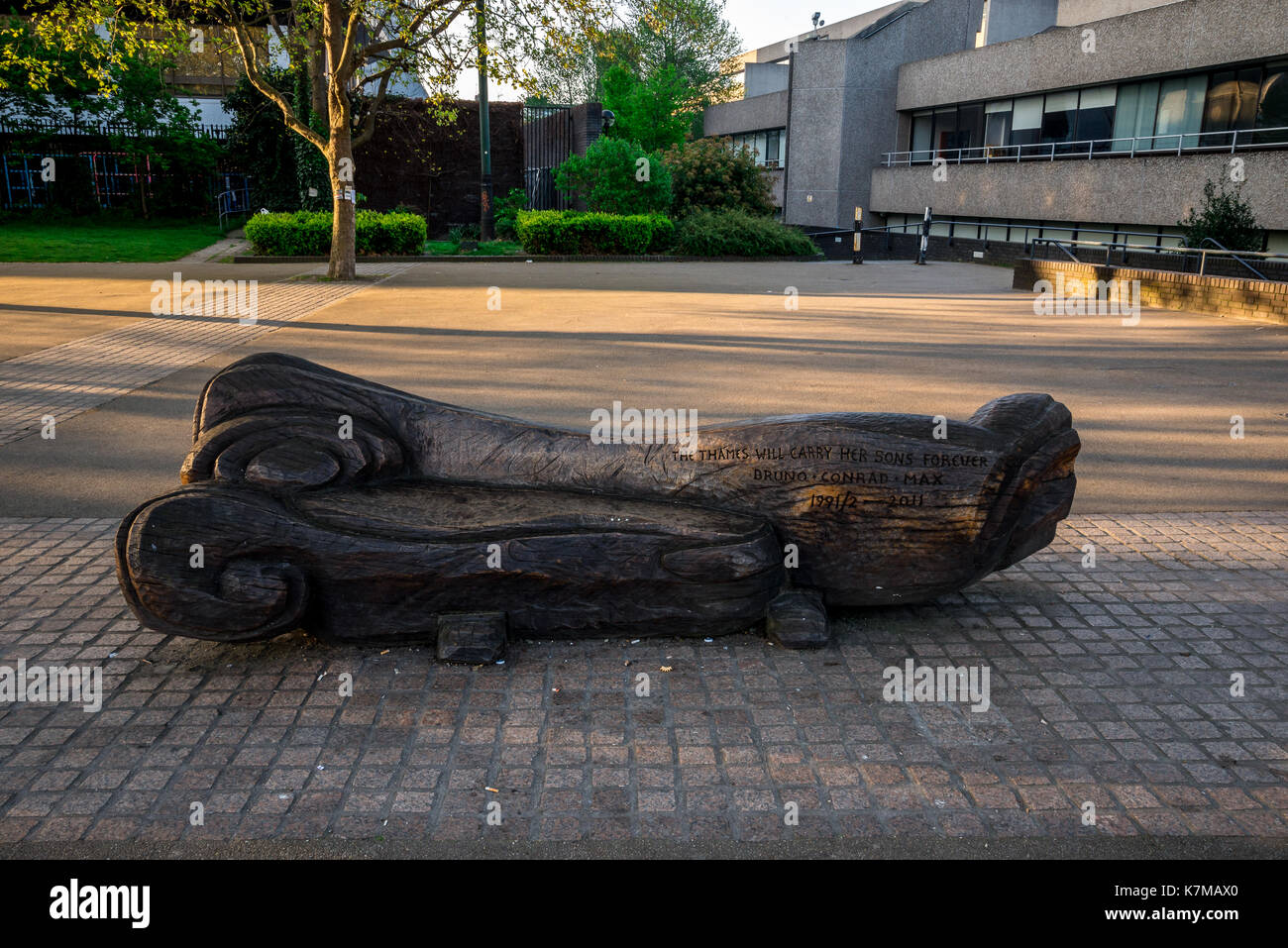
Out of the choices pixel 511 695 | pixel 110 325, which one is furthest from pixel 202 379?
pixel 511 695

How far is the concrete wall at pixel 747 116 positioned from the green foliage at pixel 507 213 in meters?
13.5

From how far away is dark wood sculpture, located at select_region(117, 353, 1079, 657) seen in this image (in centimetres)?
419

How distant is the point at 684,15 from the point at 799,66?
19.0m

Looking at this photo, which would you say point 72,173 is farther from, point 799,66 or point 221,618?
point 221,618

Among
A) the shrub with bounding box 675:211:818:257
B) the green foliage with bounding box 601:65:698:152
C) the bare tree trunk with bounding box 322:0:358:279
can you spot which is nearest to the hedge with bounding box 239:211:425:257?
the bare tree trunk with bounding box 322:0:358:279

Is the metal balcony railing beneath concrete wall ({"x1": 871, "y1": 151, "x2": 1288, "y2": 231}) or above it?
above

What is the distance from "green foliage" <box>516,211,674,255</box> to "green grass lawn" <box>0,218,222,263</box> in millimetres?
8695

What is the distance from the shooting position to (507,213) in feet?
100

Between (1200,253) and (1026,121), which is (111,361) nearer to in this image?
(1200,253)

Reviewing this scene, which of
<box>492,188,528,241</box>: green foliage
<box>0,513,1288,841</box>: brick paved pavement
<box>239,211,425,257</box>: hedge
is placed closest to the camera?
<box>0,513,1288,841</box>: brick paved pavement

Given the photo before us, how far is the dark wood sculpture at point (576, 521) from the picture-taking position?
419 cm
